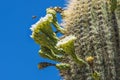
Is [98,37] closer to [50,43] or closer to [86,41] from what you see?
[86,41]

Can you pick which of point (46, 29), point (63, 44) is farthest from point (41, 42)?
point (63, 44)

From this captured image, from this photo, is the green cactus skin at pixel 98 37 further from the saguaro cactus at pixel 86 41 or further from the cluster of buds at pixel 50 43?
the cluster of buds at pixel 50 43

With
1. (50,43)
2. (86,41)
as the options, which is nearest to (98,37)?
(86,41)

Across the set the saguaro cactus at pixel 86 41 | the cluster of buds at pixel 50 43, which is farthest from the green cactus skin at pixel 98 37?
the cluster of buds at pixel 50 43

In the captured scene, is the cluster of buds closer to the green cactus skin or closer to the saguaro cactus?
the saguaro cactus

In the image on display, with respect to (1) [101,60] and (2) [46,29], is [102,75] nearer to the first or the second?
(1) [101,60]

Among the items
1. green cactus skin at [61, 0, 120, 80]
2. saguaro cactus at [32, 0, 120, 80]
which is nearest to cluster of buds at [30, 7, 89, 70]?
saguaro cactus at [32, 0, 120, 80]
